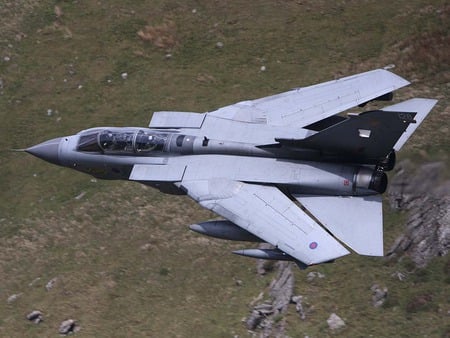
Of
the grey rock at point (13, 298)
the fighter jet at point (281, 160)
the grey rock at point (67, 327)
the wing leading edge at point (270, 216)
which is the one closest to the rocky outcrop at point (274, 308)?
the fighter jet at point (281, 160)

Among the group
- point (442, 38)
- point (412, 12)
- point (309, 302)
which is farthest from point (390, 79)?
point (412, 12)

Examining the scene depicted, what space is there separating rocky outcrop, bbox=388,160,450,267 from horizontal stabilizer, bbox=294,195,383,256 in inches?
80.9

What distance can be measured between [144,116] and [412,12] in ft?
52.2

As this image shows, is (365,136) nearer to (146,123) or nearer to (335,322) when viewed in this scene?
(335,322)

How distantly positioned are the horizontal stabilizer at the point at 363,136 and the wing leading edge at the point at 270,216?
7.02 feet

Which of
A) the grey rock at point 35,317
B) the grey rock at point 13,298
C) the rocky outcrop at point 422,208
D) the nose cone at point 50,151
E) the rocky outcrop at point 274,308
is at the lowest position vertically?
the grey rock at point 13,298

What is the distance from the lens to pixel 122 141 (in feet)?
101

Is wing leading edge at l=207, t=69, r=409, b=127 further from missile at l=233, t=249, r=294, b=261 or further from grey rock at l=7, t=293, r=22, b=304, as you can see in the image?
grey rock at l=7, t=293, r=22, b=304

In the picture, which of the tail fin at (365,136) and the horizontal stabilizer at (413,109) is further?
the horizontal stabilizer at (413,109)

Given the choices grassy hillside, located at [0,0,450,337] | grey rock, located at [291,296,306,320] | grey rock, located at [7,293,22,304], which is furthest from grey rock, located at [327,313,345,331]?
grey rock, located at [7,293,22,304]

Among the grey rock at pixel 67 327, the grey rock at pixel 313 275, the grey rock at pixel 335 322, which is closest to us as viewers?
the grey rock at pixel 335 322

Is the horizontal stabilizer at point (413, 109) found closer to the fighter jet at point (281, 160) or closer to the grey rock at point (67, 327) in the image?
the fighter jet at point (281, 160)

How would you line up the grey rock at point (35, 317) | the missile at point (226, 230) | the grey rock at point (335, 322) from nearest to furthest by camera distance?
the missile at point (226, 230) → the grey rock at point (335, 322) → the grey rock at point (35, 317)

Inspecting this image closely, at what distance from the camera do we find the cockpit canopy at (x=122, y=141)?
30.4m
